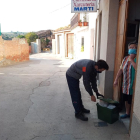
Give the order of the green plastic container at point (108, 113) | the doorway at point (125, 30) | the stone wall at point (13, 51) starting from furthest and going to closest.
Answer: the stone wall at point (13, 51), the doorway at point (125, 30), the green plastic container at point (108, 113)

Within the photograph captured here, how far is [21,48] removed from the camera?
12562 mm

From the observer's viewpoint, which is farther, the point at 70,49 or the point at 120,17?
the point at 70,49

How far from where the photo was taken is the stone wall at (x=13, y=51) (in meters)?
10.9

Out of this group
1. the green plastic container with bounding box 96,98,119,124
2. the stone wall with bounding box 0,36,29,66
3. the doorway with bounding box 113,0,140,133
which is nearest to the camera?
the green plastic container with bounding box 96,98,119,124

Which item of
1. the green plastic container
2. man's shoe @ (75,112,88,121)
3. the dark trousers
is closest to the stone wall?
the dark trousers

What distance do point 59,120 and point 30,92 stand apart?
2.22 meters

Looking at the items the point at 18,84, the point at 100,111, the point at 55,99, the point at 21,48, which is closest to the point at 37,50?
the point at 21,48

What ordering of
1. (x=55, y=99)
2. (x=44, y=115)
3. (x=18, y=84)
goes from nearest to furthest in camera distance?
1. (x=44, y=115)
2. (x=55, y=99)
3. (x=18, y=84)

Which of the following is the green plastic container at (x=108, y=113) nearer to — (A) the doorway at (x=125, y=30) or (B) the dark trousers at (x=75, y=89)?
(A) the doorway at (x=125, y=30)

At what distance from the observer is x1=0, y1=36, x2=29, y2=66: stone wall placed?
10.9 metres

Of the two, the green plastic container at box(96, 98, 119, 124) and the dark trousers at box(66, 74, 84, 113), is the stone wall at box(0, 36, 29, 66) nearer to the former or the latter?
the dark trousers at box(66, 74, 84, 113)

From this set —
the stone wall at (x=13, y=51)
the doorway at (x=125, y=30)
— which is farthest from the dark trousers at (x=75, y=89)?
the stone wall at (x=13, y=51)

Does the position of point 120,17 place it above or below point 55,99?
above

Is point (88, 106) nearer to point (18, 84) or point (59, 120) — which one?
point (59, 120)
